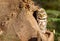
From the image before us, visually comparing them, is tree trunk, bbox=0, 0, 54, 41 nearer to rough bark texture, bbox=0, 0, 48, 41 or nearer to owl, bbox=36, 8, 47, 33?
rough bark texture, bbox=0, 0, 48, 41

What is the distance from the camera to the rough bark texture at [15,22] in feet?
10.8

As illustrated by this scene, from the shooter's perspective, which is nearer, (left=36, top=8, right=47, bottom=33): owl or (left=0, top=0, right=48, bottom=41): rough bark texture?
(left=0, top=0, right=48, bottom=41): rough bark texture

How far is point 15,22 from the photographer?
11.0 ft

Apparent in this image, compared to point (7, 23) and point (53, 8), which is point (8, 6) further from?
point (53, 8)

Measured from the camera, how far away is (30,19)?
353cm

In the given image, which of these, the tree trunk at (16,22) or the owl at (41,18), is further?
the owl at (41,18)

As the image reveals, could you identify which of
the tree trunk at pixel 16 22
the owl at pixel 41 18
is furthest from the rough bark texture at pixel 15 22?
the owl at pixel 41 18

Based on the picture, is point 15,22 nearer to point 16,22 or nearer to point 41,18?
point 16,22

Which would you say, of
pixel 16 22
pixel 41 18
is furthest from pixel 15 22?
pixel 41 18

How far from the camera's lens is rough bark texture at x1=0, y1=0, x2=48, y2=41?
3277 millimetres

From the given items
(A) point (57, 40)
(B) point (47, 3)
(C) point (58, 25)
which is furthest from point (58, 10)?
(A) point (57, 40)

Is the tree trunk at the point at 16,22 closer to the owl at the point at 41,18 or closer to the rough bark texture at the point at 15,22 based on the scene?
the rough bark texture at the point at 15,22

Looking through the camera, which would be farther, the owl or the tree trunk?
the owl

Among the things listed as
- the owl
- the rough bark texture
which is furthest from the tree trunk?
the owl
